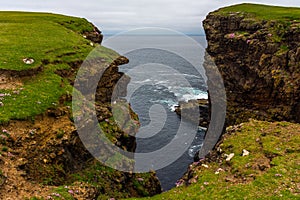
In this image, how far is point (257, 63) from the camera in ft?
210

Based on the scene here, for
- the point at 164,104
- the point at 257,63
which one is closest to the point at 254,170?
the point at 257,63

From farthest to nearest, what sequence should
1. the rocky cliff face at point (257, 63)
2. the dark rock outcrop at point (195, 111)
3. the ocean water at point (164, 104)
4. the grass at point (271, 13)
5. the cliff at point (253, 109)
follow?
the dark rock outcrop at point (195, 111), the ocean water at point (164, 104), the grass at point (271, 13), the rocky cliff face at point (257, 63), the cliff at point (253, 109)

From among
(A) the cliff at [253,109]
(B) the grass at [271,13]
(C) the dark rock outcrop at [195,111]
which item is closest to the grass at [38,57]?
(A) the cliff at [253,109]

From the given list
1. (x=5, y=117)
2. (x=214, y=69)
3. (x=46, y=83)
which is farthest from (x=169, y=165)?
(x=5, y=117)

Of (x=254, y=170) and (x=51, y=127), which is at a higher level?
(x=51, y=127)

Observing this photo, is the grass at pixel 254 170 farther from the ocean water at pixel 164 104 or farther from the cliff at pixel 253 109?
the ocean water at pixel 164 104

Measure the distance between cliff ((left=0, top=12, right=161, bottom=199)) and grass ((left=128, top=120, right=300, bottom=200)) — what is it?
8.01 m

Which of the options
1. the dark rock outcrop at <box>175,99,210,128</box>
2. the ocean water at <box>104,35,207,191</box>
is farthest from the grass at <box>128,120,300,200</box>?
the dark rock outcrop at <box>175,99,210,128</box>

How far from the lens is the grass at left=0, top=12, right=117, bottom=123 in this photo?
2728 centimetres

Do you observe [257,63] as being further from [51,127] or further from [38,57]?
[51,127]

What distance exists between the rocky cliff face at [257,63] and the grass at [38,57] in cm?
3630

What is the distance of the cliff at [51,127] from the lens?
74.7ft

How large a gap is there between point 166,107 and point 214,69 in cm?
3125

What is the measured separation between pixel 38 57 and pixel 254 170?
96.2 feet
